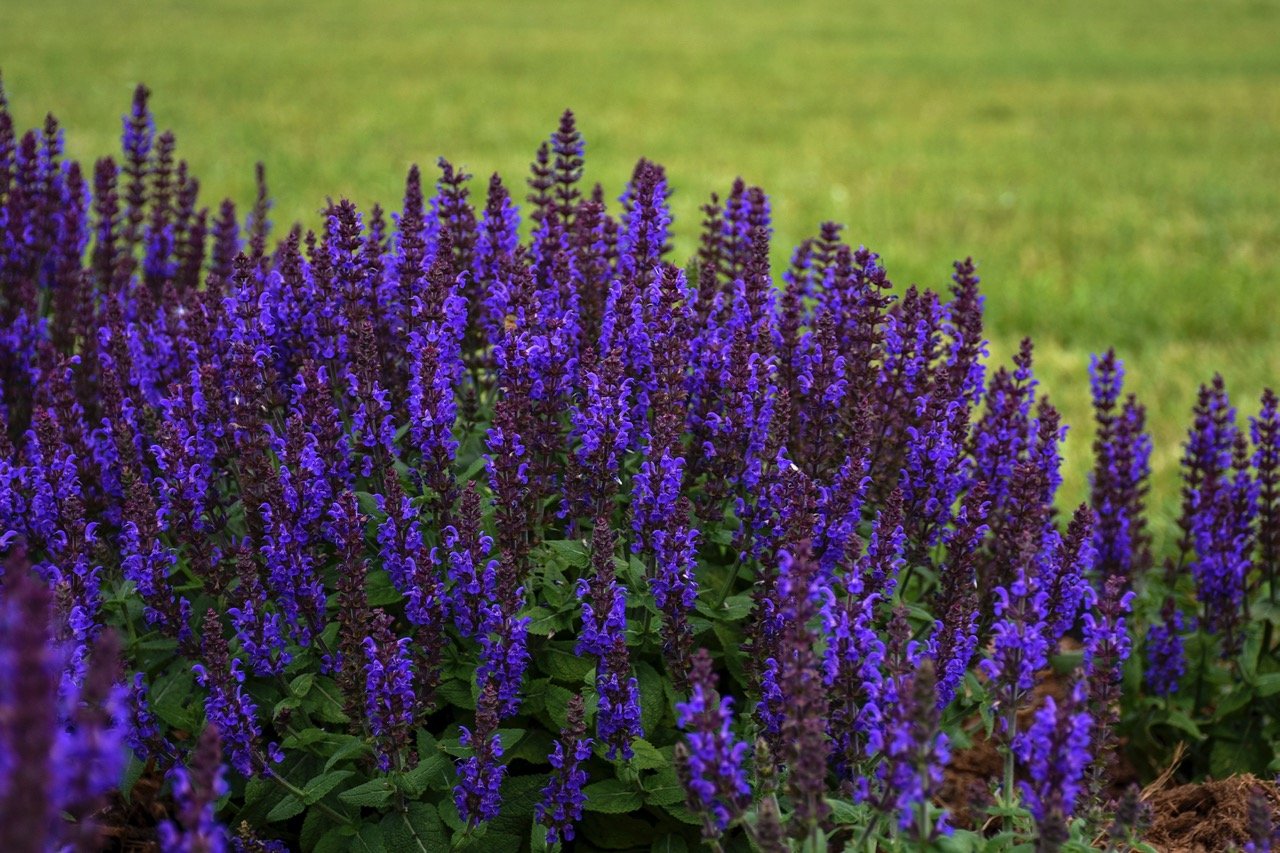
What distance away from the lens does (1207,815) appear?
3.39 m

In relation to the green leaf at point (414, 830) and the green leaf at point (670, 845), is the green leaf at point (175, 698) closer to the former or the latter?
the green leaf at point (414, 830)

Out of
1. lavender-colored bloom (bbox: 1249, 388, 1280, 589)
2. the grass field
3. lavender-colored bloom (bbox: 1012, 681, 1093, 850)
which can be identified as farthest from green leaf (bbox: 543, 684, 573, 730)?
the grass field

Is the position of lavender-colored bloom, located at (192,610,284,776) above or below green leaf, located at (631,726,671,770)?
above

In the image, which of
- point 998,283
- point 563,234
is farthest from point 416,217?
point 998,283

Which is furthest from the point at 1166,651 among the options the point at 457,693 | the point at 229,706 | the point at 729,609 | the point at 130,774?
the point at 130,774

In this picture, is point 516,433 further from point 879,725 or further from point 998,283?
point 998,283

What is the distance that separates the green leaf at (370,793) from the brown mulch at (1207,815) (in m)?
1.76

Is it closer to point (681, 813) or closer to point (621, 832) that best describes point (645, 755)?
point (681, 813)

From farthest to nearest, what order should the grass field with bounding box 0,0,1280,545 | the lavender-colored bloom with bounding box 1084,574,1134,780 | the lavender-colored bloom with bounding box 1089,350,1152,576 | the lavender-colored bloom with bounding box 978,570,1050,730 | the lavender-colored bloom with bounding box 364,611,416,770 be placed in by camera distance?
the grass field with bounding box 0,0,1280,545 → the lavender-colored bloom with bounding box 1089,350,1152,576 → the lavender-colored bloom with bounding box 1084,574,1134,780 → the lavender-colored bloom with bounding box 364,611,416,770 → the lavender-colored bloom with bounding box 978,570,1050,730

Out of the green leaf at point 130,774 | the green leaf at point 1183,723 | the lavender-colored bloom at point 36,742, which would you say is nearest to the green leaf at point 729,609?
the green leaf at point 130,774

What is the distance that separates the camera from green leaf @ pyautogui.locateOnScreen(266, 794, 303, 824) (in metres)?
2.75

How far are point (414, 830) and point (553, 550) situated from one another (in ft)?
2.22

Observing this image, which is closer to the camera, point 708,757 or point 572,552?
point 708,757

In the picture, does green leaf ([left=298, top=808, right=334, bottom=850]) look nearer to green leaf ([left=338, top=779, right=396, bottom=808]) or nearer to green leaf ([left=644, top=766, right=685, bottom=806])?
green leaf ([left=338, top=779, right=396, bottom=808])
